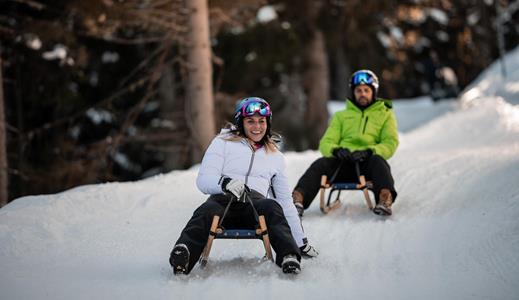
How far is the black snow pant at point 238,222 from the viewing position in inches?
206

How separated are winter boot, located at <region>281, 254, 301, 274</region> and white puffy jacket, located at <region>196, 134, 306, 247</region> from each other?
57 centimetres

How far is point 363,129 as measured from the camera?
8.19m

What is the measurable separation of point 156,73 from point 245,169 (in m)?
7.16

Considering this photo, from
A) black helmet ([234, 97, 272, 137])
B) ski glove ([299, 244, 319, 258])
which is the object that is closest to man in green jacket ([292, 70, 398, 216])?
ski glove ([299, 244, 319, 258])

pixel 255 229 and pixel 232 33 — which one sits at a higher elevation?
pixel 232 33

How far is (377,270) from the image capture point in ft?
17.9

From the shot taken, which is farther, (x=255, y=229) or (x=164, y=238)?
(x=164, y=238)

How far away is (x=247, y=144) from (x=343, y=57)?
24.1m

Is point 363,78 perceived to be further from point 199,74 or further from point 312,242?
point 199,74

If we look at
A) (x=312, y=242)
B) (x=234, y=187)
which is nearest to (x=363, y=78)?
(x=312, y=242)

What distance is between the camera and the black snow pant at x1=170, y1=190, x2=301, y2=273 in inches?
206

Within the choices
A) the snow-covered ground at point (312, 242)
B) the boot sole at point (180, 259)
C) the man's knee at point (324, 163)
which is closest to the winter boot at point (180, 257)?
the boot sole at point (180, 259)

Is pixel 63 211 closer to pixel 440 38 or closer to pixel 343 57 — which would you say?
pixel 343 57

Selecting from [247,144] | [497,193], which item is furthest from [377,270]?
[497,193]
